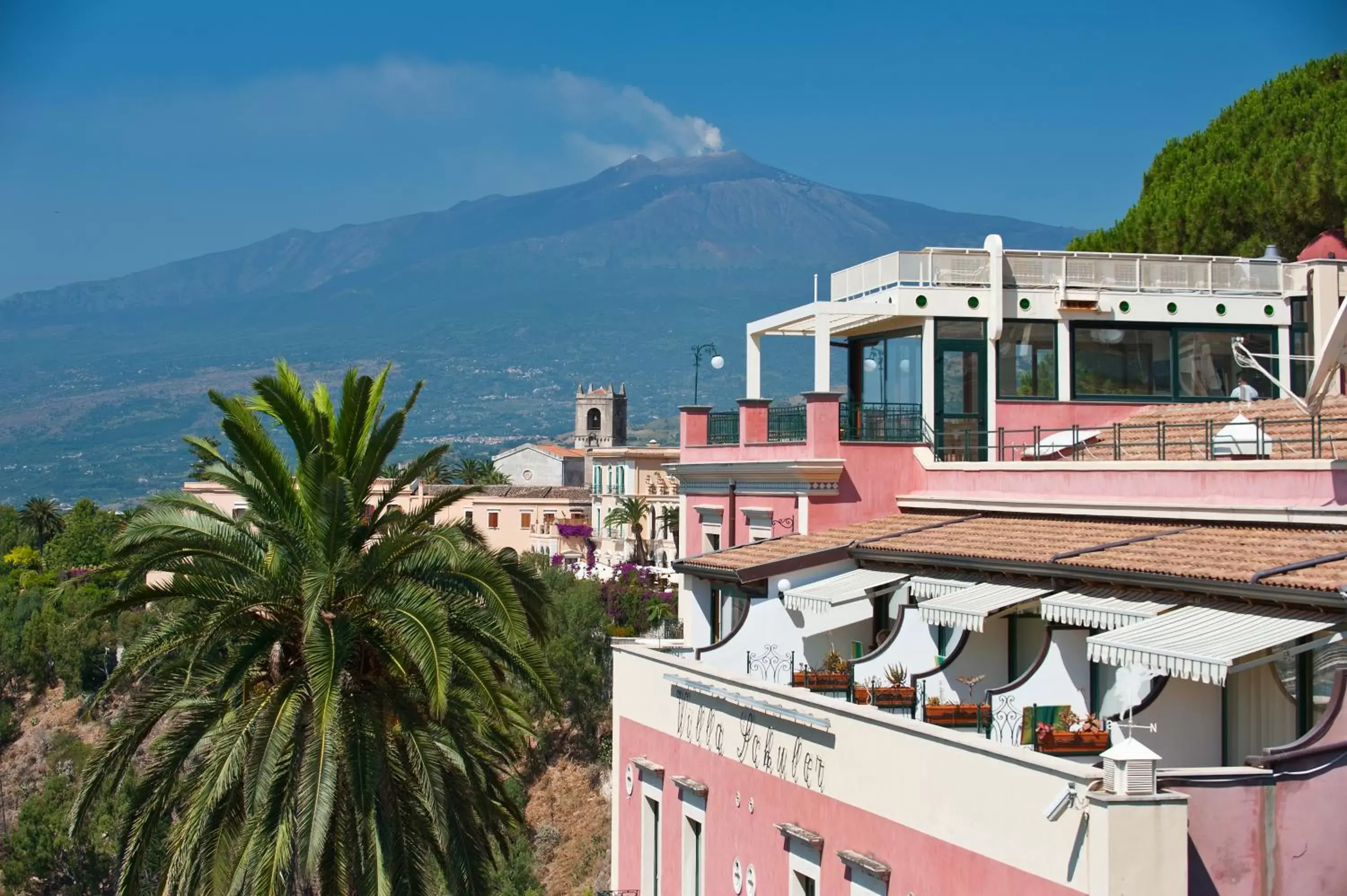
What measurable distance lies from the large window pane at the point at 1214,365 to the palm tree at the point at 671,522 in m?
71.8

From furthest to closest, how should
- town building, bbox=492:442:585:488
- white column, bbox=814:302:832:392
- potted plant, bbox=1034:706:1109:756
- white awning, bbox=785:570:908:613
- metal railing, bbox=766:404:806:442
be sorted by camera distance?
town building, bbox=492:442:585:488 → white column, bbox=814:302:832:392 → metal railing, bbox=766:404:806:442 → white awning, bbox=785:570:908:613 → potted plant, bbox=1034:706:1109:756

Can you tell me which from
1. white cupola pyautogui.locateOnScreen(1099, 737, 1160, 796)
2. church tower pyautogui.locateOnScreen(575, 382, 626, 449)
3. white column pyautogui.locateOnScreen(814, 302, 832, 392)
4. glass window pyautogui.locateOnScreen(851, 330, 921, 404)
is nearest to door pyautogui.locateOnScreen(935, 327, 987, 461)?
glass window pyautogui.locateOnScreen(851, 330, 921, 404)

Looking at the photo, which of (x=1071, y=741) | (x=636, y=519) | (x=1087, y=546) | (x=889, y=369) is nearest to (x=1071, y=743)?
(x=1071, y=741)

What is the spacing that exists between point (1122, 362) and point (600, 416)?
16163 cm

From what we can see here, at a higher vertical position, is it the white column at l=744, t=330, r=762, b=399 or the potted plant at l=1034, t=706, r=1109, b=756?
the white column at l=744, t=330, r=762, b=399

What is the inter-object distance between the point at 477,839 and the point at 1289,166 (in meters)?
26.4

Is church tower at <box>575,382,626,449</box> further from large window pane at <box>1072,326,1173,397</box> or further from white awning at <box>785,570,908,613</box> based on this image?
white awning at <box>785,570,908,613</box>

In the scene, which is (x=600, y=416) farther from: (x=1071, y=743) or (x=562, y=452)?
(x=1071, y=743)

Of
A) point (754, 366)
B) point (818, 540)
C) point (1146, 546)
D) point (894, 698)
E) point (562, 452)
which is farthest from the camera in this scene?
point (562, 452)

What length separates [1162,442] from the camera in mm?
19312

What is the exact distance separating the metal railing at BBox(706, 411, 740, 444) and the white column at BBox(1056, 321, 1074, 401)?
506 centimetres

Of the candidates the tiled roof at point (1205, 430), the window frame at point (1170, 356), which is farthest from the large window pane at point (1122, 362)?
the tiled roof at point (1205, 430)

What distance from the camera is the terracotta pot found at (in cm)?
1677

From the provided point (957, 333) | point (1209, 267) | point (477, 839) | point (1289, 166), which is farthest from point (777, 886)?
point (1289, 166)
